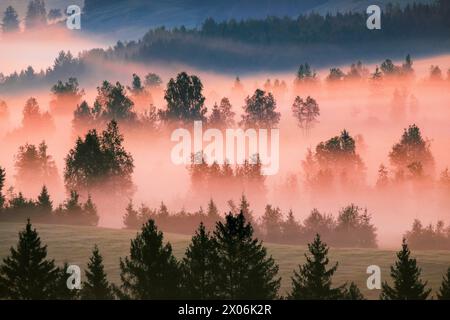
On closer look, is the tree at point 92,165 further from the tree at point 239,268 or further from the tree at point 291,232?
the tree at point 239,268

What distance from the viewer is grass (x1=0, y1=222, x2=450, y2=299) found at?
248 ft

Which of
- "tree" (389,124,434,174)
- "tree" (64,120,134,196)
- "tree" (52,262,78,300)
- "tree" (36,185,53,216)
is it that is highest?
"tree" (389,124,434,174)

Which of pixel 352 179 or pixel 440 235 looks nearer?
pixel 440 235

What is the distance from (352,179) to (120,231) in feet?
313

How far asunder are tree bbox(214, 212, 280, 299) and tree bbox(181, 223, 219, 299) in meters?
0.44

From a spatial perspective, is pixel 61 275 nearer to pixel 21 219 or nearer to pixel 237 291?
pixel 237 291

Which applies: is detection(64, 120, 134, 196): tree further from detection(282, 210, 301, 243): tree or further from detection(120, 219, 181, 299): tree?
detection(120, 219, 181, 299): tree

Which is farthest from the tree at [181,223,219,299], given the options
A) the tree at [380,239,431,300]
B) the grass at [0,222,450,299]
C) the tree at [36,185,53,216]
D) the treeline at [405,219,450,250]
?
the treeline at [405,219,450,250]

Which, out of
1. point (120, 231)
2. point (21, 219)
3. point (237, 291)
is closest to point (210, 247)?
point (237, 291)

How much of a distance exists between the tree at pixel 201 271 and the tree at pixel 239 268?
17.2 inches

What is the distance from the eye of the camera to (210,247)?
187 ft
